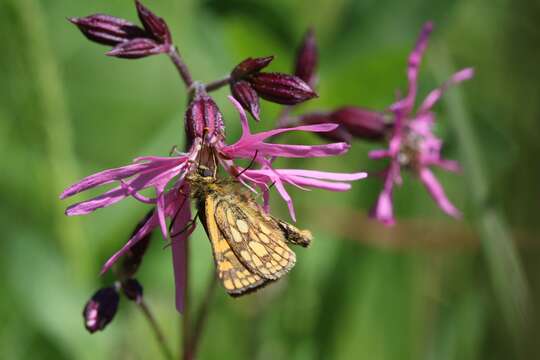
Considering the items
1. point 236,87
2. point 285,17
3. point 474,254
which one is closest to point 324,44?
point 285,17

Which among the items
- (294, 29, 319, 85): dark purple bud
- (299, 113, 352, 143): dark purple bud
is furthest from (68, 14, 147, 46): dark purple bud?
(299, 113, 352, 143): dark purple bud

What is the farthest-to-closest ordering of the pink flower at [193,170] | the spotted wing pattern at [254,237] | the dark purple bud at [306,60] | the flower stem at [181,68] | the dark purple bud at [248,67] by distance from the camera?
the dark purple bud at [306,60] → the flower stem at [181,68] → the dark purple bud at [248,67] → the pink flower at [193,170] → the spotted wing pattern at [254,237]

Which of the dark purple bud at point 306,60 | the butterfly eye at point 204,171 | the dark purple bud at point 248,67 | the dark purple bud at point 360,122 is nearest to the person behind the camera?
the butterfly eye at point 204,171

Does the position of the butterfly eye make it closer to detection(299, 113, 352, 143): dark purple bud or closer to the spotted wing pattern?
the spotted wing pattern

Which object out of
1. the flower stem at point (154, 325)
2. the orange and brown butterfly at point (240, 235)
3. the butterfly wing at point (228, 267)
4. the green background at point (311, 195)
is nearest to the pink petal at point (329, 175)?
the orange and brown butterfly at point (240, 235)

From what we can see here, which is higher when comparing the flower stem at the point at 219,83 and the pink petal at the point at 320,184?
the flower stem at the point at 219,83

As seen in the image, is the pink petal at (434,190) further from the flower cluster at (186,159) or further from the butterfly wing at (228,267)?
the butterfly wing at (228,267)

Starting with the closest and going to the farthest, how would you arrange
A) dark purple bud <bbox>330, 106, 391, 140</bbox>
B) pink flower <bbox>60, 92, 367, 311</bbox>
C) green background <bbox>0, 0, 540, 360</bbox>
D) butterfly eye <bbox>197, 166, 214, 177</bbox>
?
pink flower <bbox>60, 92, 367, 311</bbox>, butterfly eye <bbox>197, 166, 214, 177</bbox>, dark purple bud <bbox>330, 106, 391, 140</bbox>, green background <bbox>0, 0, 540, 360</bbox>
